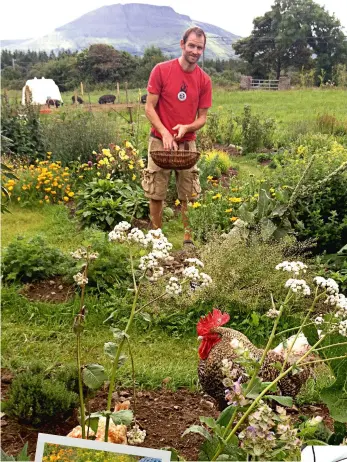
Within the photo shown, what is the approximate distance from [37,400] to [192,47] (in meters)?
3.55

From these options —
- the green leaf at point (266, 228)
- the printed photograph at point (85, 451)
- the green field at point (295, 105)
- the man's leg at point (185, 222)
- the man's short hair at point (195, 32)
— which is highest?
the man's short hair at point (195, 32)

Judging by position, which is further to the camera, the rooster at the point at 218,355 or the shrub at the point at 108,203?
the shrub at the point at 108,203

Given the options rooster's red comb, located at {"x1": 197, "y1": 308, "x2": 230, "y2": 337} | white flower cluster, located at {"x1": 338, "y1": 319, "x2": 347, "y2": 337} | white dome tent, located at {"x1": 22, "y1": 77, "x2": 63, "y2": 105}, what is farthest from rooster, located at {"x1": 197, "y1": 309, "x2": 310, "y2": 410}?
white dome tent, located at {"x1": 22, "y1": 77, "x2": 63, "y2": 105}

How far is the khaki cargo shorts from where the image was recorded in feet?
17.5

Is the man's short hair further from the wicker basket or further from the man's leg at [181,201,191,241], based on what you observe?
the man's leg at [181,201,191,241]

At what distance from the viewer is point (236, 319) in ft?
13.0

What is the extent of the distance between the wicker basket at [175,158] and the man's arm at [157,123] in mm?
79

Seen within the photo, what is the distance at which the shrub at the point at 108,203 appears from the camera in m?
5.91

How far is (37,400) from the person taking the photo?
2.54m

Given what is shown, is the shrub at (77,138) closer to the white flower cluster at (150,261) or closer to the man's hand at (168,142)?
the man's hand at (168,142)

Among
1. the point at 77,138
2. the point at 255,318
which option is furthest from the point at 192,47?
the point at 77,138

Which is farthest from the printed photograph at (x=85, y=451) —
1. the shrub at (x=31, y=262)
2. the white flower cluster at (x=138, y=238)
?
the shrub at (x=31, y=262)

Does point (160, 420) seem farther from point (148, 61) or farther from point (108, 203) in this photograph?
point (148, 61)

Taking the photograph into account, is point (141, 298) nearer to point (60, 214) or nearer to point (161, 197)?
point (161, 197)
